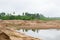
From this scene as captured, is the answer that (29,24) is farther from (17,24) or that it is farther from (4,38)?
(4,38)

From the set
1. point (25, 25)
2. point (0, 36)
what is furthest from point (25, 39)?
point (25, 25)

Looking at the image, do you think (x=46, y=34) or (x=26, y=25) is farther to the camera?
(x=26, y=25)

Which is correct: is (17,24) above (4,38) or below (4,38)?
below

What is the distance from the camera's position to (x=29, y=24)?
73.4 meters

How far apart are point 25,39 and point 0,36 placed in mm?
12289

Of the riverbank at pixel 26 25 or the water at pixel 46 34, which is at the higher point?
the water at pixel 46 34

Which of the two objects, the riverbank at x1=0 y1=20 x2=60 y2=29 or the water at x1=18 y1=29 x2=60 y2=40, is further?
the riverbank at x1=0 y1=20 x2=60 y2=29

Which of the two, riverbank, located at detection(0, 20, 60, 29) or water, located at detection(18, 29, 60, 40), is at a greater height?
water, located at detection(18, 29, 60, 40)

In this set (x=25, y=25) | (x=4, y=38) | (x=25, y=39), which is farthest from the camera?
(x=25, y=25)

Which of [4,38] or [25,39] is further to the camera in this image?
[25,39]

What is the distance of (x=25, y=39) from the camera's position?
29344mm

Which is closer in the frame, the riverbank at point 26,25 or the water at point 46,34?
the water at point 46,34

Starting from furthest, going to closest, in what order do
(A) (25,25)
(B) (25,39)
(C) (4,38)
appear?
(A) (25,25), (B) (25,39), (C) (4,38)

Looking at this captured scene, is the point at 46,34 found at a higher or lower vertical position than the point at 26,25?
higher
